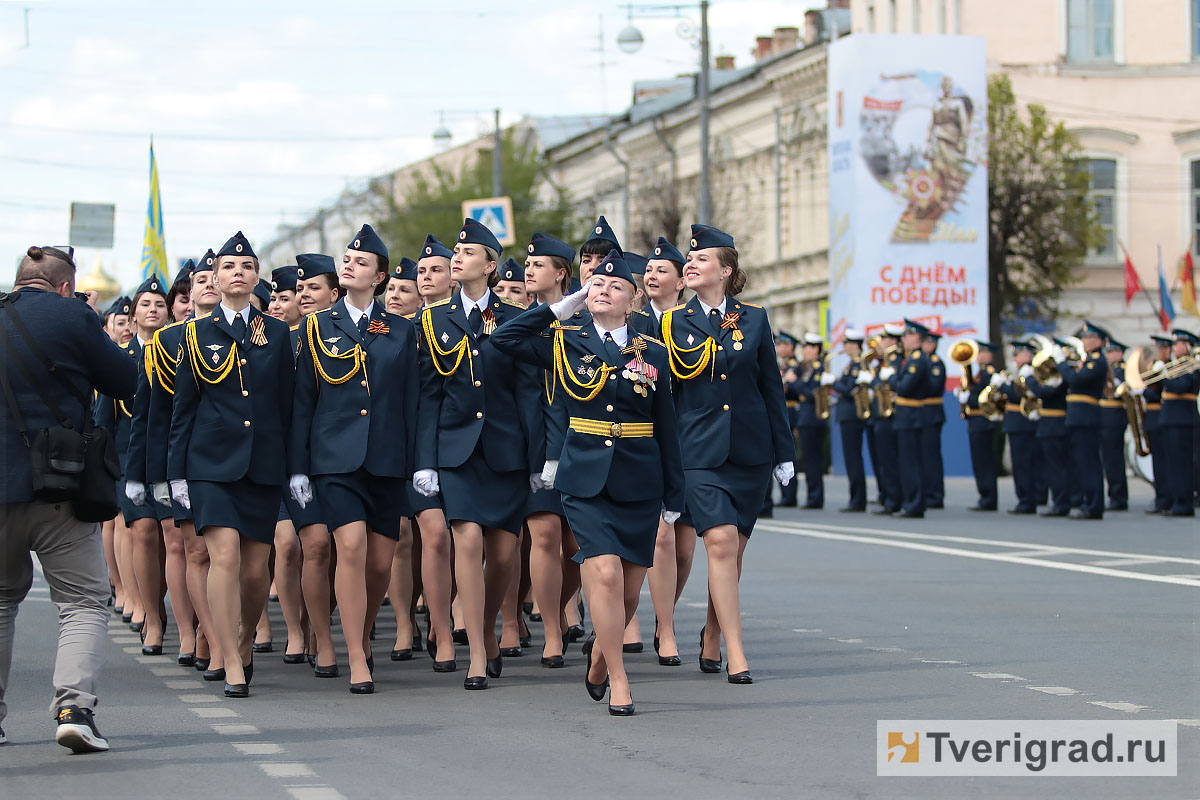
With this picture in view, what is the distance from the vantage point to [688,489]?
32.6 feet

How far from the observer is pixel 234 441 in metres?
9.54

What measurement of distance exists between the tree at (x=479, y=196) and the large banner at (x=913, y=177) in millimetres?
26629

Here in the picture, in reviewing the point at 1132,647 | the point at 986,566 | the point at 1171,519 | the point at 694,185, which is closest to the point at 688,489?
the point at 1132,647

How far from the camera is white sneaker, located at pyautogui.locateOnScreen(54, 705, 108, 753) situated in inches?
302

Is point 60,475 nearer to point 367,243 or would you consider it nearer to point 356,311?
point 356,311

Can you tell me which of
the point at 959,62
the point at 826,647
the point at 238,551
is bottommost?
the point at 826,647

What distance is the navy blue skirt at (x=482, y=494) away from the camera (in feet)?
32.4

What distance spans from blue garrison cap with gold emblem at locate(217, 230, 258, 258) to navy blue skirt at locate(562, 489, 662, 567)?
216 centimetres

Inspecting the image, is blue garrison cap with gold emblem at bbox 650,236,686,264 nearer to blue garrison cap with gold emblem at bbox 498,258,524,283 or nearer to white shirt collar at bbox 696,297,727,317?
white shirt collar at bbox 696,297,727,317

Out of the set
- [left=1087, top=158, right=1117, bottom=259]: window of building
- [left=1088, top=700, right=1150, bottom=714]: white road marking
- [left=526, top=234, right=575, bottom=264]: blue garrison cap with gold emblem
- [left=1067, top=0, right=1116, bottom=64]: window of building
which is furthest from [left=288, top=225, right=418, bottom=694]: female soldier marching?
[left=1067, top=0, right=1116, bottom=64]: window of building

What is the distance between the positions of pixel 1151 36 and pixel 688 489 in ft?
133

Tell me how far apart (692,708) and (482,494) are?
5.59 feet

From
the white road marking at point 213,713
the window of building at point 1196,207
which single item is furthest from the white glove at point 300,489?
the window of building at point 1196,207

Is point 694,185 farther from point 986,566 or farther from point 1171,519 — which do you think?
point 986,566
